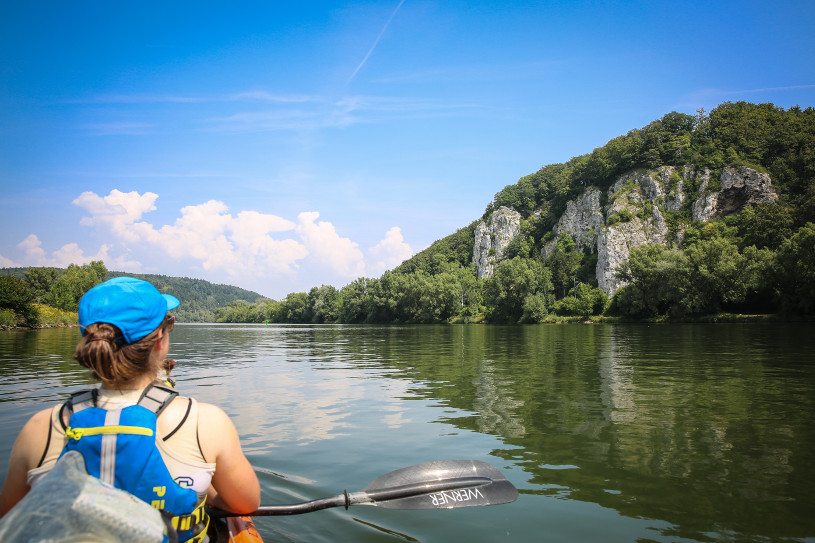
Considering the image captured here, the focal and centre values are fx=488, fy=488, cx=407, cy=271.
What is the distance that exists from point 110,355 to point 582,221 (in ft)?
452

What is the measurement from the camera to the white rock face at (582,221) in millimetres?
122562

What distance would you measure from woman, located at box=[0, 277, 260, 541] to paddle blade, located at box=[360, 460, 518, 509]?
251 centimetres

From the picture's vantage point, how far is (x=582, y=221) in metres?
131

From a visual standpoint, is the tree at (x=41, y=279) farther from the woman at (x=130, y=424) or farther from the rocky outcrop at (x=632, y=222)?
the woman at (x=130, y=424)

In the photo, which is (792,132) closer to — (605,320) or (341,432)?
(605,320)

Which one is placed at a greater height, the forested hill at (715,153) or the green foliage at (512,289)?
the forested hill at (715,153)

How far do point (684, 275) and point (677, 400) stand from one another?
6094 centimetres

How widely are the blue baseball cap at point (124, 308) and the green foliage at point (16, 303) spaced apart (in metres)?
64.6

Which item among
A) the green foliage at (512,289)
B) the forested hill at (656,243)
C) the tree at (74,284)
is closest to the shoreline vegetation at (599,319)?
the forested hill at (656,243)

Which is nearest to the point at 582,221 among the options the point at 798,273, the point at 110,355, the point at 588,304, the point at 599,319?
the point at 588,304

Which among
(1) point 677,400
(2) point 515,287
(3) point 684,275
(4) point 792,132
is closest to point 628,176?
(4) point 792,132

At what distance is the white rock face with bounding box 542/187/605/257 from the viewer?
402ft

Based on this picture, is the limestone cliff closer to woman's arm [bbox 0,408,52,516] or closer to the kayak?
the kayak

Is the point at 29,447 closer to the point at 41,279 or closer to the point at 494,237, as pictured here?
the point at 41,279
